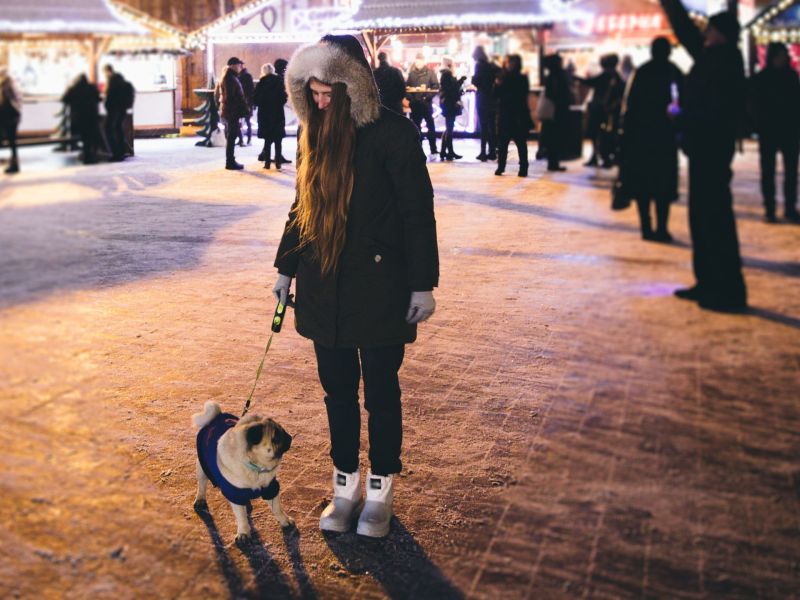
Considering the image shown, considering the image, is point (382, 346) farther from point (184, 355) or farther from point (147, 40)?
point (184, 355)

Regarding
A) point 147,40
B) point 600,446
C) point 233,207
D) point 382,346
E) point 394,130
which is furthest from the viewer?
point 233,207

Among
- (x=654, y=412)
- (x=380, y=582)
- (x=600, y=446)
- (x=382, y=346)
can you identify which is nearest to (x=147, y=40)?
(x=382, y=346)

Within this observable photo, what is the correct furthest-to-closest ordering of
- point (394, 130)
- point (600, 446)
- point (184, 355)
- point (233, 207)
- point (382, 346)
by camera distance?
1. point (184, 355)
2. point (233, 207)
3. point (600, 446)
4. point (382, 346)
5. point (394, 130)

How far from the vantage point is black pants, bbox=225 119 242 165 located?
9.27ft

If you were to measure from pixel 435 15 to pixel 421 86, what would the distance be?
21cm

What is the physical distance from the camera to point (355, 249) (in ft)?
8.97

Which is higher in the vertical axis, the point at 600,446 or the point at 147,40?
the point at 147,40

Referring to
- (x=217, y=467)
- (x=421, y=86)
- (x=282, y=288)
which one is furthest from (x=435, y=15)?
(x=217, y=467)

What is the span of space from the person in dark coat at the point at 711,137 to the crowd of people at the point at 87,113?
4.38 ft

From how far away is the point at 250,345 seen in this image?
15.5 ft

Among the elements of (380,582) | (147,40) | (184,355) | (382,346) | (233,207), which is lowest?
(380,582)

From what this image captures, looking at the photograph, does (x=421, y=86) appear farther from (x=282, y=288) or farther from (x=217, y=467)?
(x=217, y=467)

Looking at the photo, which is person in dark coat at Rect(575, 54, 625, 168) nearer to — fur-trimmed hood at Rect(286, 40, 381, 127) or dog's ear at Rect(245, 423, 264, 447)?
fur-trimmed hood at Rect(286, 40, 381, 127)

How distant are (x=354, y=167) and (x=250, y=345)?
2.25 m
